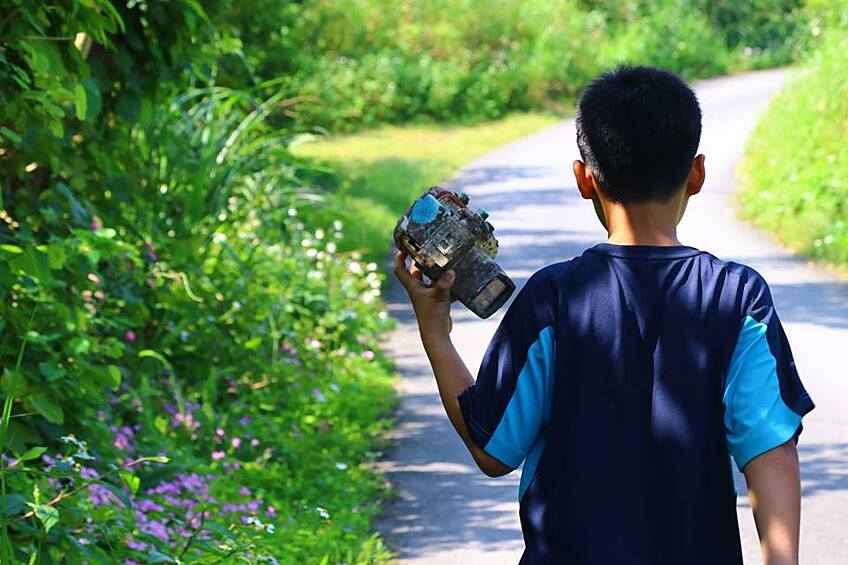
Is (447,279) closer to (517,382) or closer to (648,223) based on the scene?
(517,382)

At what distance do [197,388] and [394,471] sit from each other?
3.43 ft

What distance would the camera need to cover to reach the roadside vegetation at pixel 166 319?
4.55m

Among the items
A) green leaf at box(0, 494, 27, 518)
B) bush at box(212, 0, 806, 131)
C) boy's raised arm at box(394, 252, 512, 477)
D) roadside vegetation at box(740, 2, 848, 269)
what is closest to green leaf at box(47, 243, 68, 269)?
green leaf at box(0, 494, 27, 518)

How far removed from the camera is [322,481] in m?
6.46

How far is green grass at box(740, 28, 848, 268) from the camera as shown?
42.8 ft

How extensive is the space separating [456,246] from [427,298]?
5.0 inches

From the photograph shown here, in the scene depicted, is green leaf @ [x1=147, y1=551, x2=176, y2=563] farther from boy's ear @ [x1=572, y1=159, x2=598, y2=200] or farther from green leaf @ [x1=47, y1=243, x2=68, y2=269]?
boy's ear @ [x1=572, y1=159, x2=598, y2=200]

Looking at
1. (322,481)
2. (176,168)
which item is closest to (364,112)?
(176,168)

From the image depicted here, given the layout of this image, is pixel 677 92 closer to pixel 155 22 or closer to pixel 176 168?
pixel 155 22

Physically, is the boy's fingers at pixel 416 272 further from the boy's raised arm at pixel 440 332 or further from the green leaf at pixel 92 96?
the green leaf at pixel 92 96

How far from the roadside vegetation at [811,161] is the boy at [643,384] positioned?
961cm

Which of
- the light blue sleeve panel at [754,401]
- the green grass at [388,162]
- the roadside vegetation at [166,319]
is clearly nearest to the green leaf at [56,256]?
the roadside vegetation at [166,319]

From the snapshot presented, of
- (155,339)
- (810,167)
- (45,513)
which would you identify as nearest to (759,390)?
(45,513)

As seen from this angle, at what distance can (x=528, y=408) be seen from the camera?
2.69m
